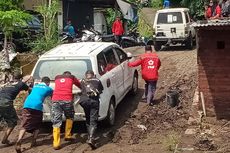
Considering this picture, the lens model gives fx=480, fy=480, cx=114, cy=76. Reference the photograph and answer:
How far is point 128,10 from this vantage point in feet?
94.0

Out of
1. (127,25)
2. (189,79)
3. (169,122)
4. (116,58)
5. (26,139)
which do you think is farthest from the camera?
(127,25)

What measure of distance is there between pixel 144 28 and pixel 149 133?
18.8 metres

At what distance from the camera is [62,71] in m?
10.4

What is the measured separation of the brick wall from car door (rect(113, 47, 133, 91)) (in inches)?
74.6

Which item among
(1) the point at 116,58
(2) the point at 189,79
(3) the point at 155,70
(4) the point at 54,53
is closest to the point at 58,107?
(4) the point at 54,53

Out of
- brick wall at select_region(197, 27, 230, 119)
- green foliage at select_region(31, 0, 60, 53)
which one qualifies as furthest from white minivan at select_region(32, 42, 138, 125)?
green foliage at select_region(31, 0, 60, 53)

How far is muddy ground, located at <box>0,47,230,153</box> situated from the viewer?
29.7ft

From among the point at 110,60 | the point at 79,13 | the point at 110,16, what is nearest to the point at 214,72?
the point at 110,60

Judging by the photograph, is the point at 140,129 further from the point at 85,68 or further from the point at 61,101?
the point at 61,101

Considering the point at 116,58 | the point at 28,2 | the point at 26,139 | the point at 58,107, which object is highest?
the point at 28,2

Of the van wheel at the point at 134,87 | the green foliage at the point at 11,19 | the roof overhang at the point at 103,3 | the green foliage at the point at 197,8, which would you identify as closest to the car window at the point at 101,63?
the van wheel at the point at 134,87

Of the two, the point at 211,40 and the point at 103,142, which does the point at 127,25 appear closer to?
the point at 211,40

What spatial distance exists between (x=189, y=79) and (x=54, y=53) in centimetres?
558

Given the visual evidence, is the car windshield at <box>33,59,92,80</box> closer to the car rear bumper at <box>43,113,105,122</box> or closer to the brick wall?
the car rear bumper at <box>43,113,105,122</box>
